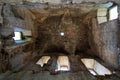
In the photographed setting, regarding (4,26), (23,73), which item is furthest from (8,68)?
(4,26)

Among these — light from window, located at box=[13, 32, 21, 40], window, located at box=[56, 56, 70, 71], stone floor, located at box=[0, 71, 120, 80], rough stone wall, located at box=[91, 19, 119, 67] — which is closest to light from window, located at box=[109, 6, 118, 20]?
rough stone wall, located at box=[91, 19, 119, 67]

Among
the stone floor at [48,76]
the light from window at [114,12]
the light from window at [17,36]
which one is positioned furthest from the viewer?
the light from window at [17,36]

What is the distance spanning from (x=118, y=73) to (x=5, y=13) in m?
2.58

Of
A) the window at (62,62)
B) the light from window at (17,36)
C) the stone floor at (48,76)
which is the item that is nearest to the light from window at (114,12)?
the stone floor at (48,76)

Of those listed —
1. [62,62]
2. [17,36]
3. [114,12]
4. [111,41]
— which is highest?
[114,12]

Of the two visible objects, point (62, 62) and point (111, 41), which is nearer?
point (111, 41)

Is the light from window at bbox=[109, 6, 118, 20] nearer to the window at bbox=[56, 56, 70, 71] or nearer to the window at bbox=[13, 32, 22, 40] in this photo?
the window at bbox=[56, 56, 70, 71]

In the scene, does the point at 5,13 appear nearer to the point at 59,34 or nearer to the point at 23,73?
the point at 23,73

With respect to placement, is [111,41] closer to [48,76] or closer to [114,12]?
[114,12]

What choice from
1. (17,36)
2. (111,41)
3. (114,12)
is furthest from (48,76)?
(17,36)

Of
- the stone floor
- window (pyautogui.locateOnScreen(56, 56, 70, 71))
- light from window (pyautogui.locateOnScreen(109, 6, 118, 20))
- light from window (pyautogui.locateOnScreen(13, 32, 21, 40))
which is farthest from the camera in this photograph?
window (pyautogui.locateOnScreen(56, 56, 70, 71))

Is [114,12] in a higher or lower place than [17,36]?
higher

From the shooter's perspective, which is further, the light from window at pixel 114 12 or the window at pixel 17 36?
the window at pixel 17 36

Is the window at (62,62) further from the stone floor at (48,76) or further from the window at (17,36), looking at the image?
the stone floor at (48,76)
